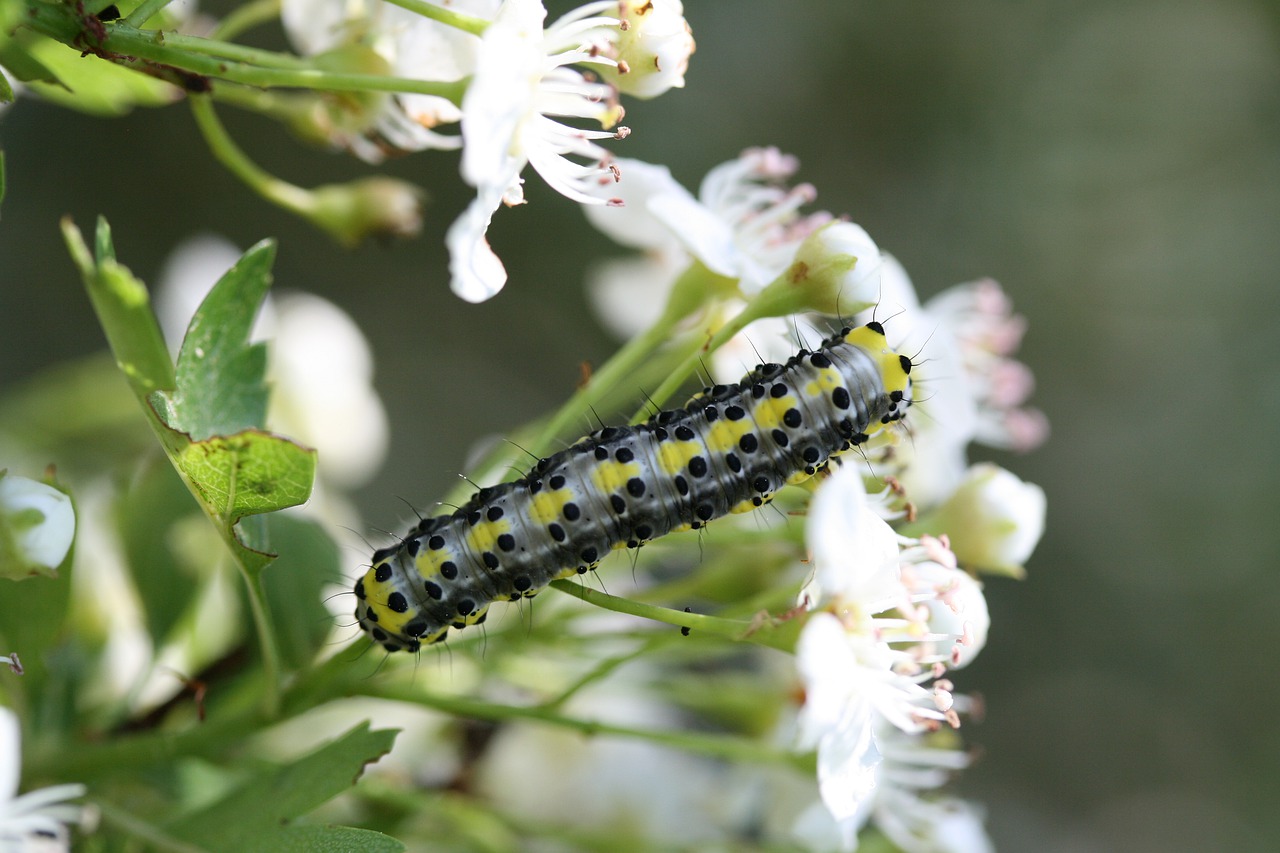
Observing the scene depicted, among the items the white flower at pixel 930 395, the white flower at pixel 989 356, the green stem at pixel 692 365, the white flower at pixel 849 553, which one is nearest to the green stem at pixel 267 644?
the green stem at pixel 692 365

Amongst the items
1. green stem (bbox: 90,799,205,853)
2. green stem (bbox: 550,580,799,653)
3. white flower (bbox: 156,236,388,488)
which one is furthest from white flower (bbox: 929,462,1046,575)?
white flower (bbox: 156,236,388,488)

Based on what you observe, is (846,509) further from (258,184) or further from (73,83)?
(73,83)

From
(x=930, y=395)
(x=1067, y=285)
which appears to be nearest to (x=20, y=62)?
(x=930, y=395)

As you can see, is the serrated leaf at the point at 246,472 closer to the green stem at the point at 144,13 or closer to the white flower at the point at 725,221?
the green stem at the point at 144,13

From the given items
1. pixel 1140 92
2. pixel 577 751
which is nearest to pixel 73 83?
pixel 577 751

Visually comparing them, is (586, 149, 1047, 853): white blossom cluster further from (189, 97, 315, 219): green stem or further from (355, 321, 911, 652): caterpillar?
(189, 97, 315, 219): green stem

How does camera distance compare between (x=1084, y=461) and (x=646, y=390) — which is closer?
(x=646, y=390)

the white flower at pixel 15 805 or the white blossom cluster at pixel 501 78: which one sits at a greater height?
the white blossom cluster at pixel 501 78
